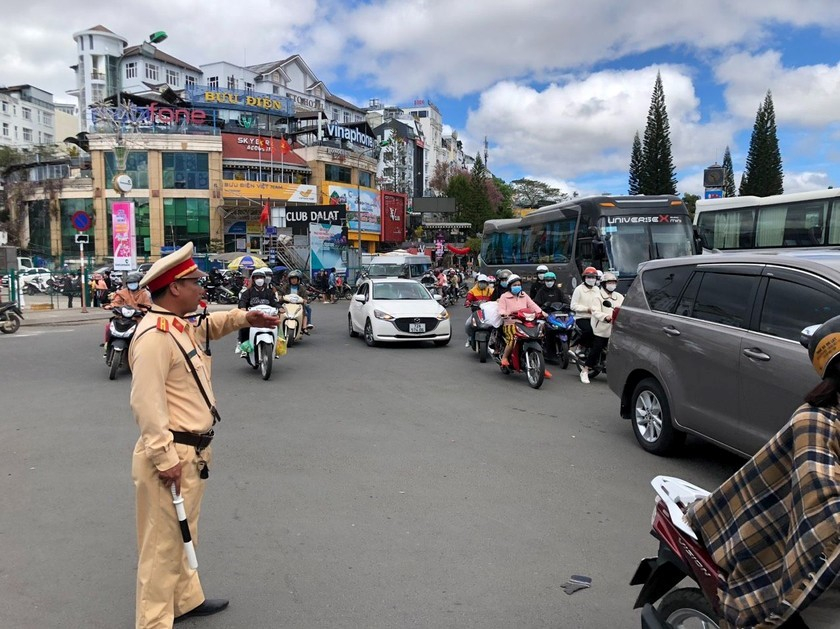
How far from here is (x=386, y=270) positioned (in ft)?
85.7

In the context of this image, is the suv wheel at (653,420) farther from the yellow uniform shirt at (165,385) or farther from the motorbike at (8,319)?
the motorbike at (8,319)

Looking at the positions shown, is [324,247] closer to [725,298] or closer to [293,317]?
[293,317]

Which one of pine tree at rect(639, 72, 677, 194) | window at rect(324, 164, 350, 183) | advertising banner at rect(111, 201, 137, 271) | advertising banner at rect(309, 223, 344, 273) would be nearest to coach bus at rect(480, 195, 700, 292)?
advertising banner at rect(111, 201, 137, 271)

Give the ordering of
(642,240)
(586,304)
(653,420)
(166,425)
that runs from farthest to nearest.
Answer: (642,240)
(586,304)
(653,420)
(166,425)

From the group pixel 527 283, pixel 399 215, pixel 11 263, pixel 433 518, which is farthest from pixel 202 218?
pixel 433 518

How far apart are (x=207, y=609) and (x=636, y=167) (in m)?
60.8

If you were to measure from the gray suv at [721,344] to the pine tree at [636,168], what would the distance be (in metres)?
49.3

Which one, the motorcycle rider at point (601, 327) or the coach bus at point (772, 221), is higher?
the coach bus at point (772, 221)

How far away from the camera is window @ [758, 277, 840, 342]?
4.28 m

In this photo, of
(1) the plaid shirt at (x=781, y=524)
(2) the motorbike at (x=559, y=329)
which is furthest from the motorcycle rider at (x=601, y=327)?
(1) the plaid shirt at (x=781, y=524)

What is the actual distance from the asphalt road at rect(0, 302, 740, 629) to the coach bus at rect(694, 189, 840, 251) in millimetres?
9125

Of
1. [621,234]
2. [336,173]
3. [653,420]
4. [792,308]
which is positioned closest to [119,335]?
[653,420]

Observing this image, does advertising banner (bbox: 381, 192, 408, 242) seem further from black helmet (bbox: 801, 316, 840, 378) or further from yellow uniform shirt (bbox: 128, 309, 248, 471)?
black helmet (bbox: 801, 316, 840, 378)

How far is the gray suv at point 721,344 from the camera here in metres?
4.41
